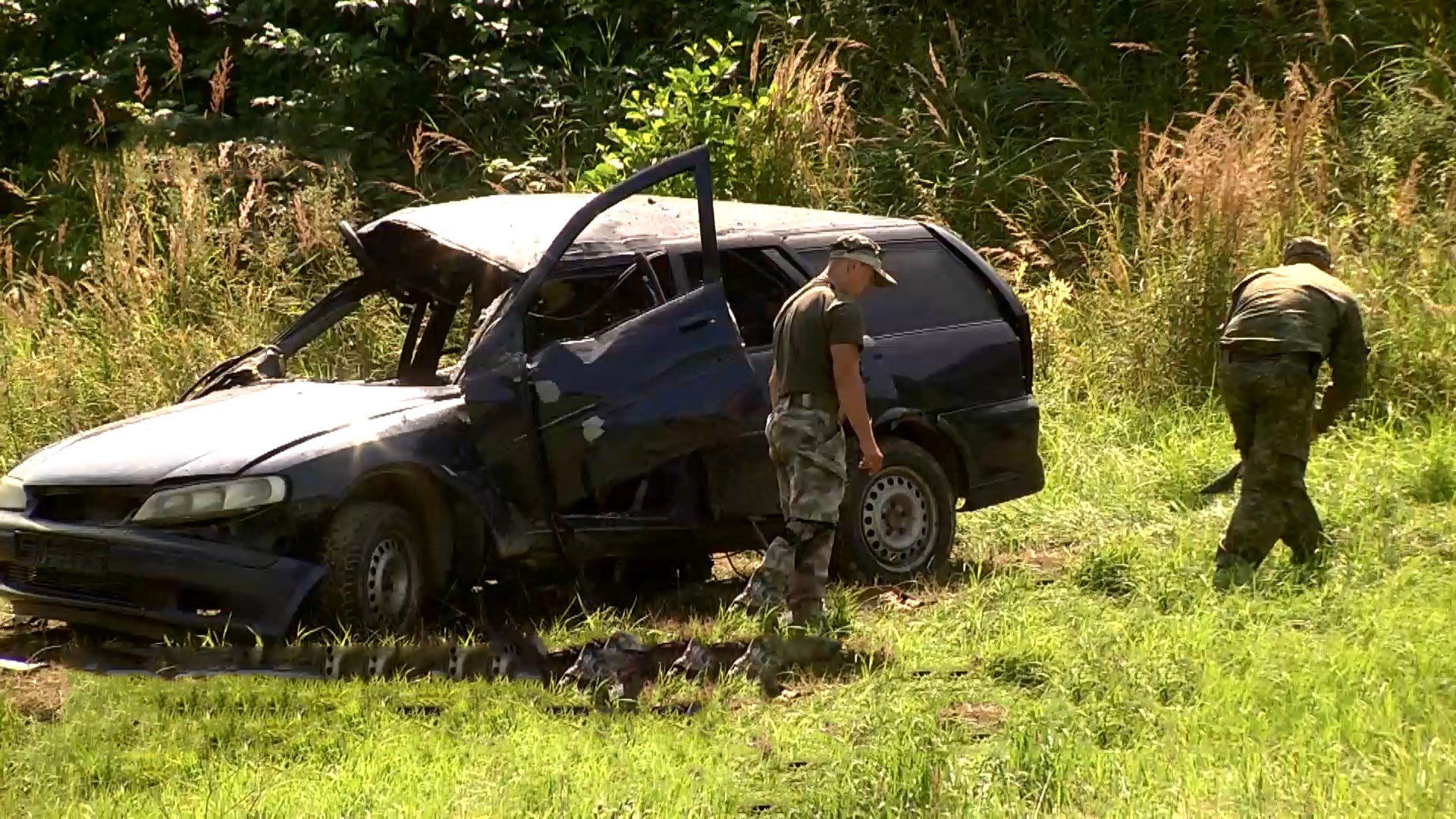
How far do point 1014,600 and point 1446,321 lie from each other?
4.58 metres

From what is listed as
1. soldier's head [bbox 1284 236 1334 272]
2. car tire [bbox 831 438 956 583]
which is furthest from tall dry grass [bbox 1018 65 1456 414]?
car tire [bbox 831 438 956 583]

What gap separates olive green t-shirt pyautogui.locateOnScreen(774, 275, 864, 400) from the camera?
6676mm

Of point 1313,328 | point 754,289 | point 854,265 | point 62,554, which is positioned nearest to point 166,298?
point 754,289

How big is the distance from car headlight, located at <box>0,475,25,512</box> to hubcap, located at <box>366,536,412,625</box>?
1351mm

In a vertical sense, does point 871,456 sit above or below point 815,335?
below

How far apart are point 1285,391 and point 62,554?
4.96m

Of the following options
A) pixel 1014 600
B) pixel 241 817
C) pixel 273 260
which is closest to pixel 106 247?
pixel 273 260

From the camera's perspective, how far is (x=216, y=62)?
15.0 meters

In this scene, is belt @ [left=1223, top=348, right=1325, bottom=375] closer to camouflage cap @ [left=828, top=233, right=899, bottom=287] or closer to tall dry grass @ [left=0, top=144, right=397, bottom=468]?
camouflage cap @ [left=828, top=233, right=899, bottom=287]

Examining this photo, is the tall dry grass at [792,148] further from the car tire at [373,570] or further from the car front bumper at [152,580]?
the car front bumper at [152,580]

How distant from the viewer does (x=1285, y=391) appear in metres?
7.37

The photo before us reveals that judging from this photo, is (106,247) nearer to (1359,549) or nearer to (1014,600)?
(1014,600)

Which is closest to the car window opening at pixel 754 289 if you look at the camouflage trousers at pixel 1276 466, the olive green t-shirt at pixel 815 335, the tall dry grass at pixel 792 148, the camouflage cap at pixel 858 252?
the olive green t-shirt at pixel 815 335

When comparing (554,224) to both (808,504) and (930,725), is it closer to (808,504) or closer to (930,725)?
(808,504)
